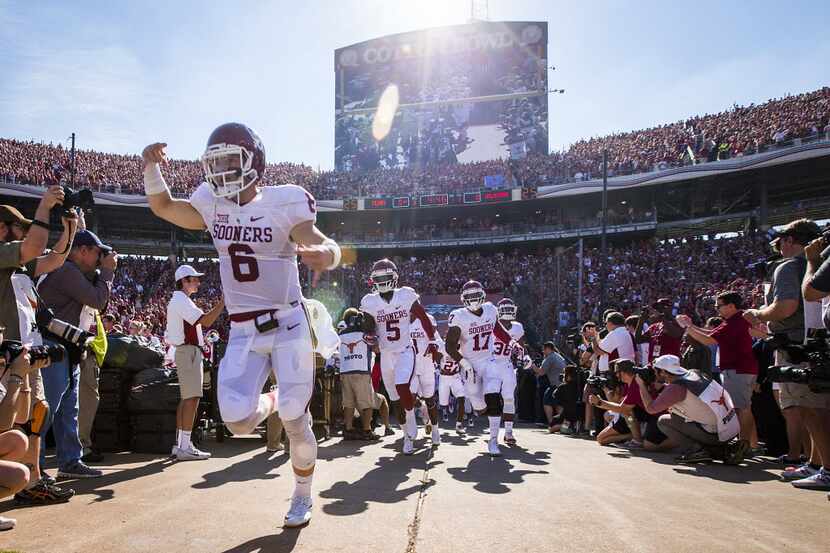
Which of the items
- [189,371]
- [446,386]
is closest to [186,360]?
[189,371]

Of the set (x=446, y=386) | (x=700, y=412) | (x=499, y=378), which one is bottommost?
(x=446, y=386)

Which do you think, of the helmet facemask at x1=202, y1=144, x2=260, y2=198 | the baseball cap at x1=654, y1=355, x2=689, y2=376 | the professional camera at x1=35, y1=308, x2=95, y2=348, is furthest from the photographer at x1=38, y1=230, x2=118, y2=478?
the baseball cap at x1=654, y1=355, x2=689, y2=376

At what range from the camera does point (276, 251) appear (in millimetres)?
4121

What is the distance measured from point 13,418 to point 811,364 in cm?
559

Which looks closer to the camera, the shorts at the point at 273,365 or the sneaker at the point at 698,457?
the shorts at the point at 273,365

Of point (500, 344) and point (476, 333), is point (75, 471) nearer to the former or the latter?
point (476, 333)

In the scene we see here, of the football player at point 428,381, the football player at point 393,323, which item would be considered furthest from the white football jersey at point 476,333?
the football player at point 393,323

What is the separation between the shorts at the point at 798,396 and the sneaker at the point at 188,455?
6.11 metres

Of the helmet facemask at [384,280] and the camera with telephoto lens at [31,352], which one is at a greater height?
the helmet facemask at [384,280]

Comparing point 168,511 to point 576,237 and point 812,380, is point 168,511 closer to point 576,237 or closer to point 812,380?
point 812,380

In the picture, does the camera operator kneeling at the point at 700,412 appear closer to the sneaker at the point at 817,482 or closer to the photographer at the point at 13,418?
the sneaker at the point at 817,482

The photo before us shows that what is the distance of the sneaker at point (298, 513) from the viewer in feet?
12.7

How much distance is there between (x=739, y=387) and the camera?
7.60 m

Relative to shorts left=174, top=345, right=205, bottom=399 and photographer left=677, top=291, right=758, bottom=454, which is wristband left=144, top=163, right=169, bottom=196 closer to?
shorts left=174, top=345, right=205, bottom=399
